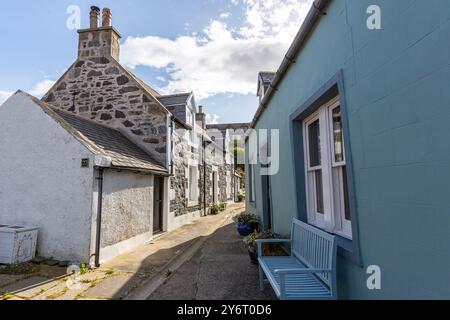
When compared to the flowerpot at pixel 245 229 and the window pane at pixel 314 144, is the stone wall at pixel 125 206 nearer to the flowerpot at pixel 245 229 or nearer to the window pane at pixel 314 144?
the flowerpot at pixel 245 229

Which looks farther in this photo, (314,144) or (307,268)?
(314,144)

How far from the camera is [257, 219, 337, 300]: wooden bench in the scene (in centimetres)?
277

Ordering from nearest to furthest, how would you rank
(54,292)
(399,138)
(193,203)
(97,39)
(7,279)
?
(399,138) → (54,292) → (7,279) → (97,39) → (193,203)

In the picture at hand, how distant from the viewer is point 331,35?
307cm

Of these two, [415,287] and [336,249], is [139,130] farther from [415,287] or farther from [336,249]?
[415,287]

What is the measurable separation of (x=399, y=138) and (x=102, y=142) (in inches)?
286

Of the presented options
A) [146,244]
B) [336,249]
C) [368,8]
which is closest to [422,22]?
[368,8]

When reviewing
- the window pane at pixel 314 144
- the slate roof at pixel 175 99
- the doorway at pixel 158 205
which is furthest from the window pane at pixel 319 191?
the slate roof at pixel 175 99

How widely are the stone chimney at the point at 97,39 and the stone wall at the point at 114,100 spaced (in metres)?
0.24

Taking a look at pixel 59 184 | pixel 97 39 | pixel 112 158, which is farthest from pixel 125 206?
pixel 97 39

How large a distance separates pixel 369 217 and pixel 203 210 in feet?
43.4

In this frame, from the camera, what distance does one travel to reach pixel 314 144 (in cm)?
418

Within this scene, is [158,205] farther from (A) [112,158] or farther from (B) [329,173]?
(B) [329,173]
